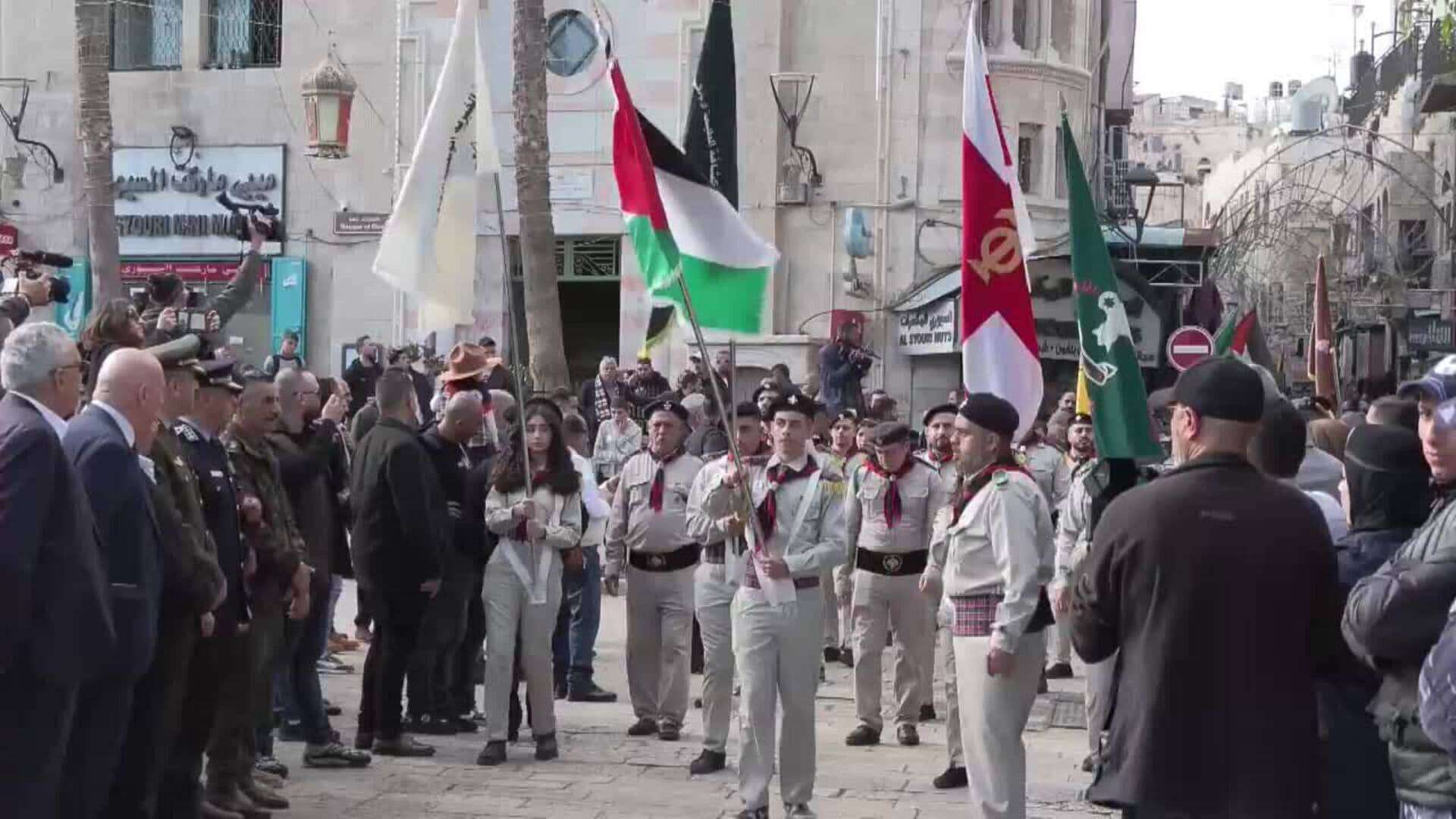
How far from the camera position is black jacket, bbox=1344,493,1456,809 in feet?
17.2

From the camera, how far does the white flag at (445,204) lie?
36.4ft

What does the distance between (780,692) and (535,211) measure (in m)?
10.0

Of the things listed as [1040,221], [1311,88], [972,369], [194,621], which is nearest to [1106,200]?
[1040,221]

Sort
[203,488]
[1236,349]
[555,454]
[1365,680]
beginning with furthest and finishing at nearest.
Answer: [1236,349] < [555,454] < [203,488] < [1365,680]

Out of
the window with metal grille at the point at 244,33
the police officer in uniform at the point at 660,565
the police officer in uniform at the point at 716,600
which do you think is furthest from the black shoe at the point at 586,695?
the window with metal grille at the point at 244,33

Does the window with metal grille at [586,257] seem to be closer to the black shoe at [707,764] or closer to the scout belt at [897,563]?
the scout belt at [897,563]

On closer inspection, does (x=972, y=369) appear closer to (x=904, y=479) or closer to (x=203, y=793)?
(x=904, y=479)

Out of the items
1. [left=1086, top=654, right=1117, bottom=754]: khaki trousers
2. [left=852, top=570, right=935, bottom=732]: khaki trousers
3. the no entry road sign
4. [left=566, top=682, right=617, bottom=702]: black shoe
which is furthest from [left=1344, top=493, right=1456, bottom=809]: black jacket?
the no entry road sign

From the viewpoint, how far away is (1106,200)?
3369 cm

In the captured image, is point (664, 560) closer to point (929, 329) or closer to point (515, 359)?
point (515, 359)

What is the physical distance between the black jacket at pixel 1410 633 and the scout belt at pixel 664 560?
7.39 m

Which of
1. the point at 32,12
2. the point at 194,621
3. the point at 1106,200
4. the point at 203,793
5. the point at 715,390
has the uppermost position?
the point at 32,12

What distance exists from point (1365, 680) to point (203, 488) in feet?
16.7

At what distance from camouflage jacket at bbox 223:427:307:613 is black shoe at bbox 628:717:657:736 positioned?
3111 mm
